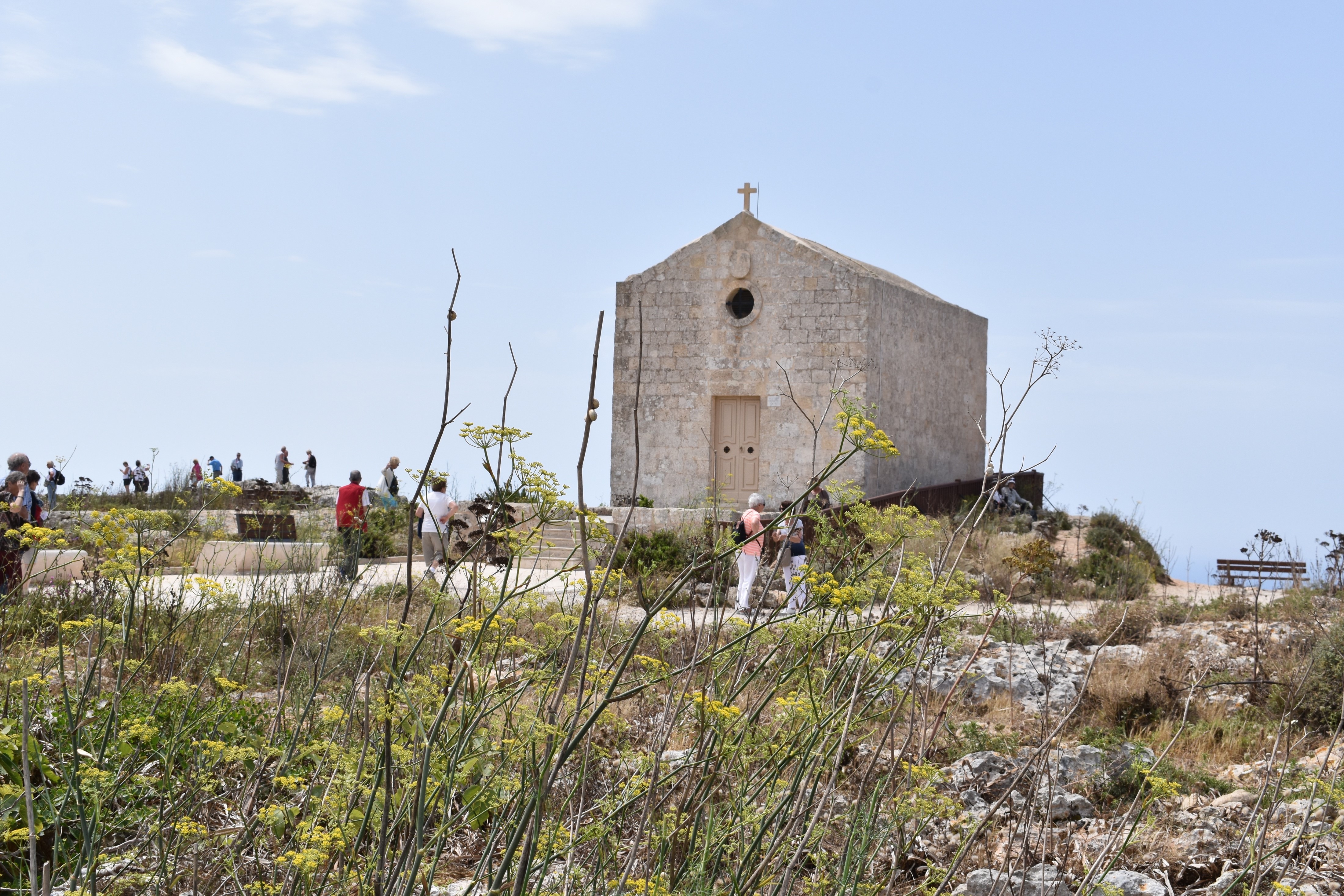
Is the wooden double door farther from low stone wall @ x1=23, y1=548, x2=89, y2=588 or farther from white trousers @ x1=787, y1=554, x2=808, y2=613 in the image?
low stone wall @ x1=23, y1=548, x2=89, y2=588

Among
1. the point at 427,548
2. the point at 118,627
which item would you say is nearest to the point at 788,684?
the point at 118,627

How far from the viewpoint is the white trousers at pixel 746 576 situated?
8398 mm

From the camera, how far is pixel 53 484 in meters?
19.5

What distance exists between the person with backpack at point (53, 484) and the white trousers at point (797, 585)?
9.72 meters

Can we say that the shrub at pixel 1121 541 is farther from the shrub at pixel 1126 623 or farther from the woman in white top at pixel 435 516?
the woman in white top at pixel 435 516

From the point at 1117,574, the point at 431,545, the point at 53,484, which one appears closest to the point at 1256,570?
the point at 1117,574

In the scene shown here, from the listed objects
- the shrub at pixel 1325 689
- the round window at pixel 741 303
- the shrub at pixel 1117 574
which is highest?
the round window at pixel 741 303

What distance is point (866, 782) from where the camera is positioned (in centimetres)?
228

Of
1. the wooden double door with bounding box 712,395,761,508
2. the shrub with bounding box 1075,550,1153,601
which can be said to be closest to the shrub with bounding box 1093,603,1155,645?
the shrub with bounding box 1075,550,1153,601

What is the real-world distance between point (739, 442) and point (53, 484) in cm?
1216

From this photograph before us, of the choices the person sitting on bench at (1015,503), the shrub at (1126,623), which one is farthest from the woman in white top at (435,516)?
the person sitting on bench at (1015,503)

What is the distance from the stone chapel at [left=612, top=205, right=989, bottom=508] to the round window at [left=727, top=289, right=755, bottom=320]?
0.02 metres

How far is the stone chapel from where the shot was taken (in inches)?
605

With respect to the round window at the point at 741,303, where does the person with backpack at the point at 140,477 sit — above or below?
below
